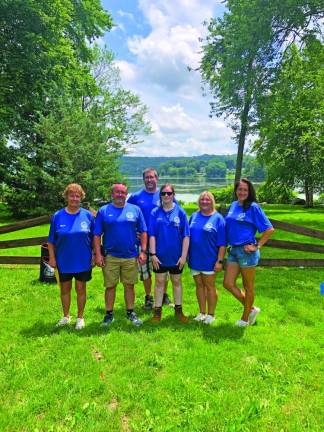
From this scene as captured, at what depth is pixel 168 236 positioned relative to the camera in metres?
5.79

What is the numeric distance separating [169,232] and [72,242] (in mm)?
1471

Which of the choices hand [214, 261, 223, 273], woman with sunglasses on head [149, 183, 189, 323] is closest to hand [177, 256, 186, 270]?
woman with sunglasses on head [149, 183, 189, 323]

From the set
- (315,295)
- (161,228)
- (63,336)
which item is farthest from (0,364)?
(315,295)

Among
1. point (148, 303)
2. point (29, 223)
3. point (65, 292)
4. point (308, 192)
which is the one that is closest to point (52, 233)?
point (65, 292)

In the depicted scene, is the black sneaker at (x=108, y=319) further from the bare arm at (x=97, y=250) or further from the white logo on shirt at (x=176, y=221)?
the white logo on shirt at (x=176, y=221)

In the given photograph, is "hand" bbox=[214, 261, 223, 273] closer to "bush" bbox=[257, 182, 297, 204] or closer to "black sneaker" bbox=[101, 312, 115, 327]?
"black sneaker" bbox=[101, 312, 115, 327]

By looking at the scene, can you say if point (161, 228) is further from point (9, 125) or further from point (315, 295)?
point (9, 125)

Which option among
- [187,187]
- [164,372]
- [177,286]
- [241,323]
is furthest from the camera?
[187,187]

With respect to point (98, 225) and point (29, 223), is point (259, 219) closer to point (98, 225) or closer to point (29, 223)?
point (98, 225)

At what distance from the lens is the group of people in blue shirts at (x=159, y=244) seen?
5551mm

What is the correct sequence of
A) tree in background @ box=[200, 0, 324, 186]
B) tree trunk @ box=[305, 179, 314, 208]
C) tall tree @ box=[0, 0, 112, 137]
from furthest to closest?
tree trunk @ box=[305, 179, 314, 208] → tall tree @ box=[0, 0, 112, 137] → tree in background @ box=[200, 0, 324, 186]

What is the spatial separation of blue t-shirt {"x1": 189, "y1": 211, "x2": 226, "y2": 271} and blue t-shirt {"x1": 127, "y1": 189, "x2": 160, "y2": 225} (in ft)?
3.05

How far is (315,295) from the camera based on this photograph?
750 centimetres

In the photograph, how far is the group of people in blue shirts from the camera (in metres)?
5.55
